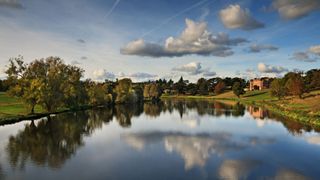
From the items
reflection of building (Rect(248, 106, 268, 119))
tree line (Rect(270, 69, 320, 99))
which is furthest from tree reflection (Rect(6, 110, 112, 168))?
tree line (Rect(270, 69, 320, 99))

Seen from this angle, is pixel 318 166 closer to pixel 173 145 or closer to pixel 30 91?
pixel 173 145

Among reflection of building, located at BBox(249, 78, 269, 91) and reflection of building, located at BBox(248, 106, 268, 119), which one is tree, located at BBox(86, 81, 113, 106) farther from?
reflection of building, located at BBox(249, 78, 269, 91)

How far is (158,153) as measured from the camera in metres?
24.9

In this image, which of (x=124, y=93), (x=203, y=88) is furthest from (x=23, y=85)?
(x=203, y=88)

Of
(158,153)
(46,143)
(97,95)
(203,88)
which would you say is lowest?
(158,153)

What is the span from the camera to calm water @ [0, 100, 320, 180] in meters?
19.3

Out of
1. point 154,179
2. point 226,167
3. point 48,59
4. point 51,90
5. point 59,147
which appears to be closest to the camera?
point 154,179

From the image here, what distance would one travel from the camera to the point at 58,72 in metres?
63.4

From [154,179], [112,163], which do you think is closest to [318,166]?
[154,179]

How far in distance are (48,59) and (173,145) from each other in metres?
43.7

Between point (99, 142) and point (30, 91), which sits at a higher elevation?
point (30, 91)

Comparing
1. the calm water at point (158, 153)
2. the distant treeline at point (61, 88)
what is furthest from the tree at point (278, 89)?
the calm water at point (158, 153)

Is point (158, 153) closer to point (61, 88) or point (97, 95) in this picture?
point (61, 88)

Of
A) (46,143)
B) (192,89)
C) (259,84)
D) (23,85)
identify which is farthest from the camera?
(192,89)
